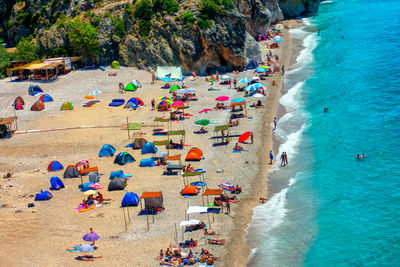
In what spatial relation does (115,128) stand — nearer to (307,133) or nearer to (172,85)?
(172,85)

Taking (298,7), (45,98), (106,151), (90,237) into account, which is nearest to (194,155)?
(106,151)

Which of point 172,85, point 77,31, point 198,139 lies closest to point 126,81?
point 172,85

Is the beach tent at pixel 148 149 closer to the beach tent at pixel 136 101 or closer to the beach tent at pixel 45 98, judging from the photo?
the beach tent at pixel 136 101

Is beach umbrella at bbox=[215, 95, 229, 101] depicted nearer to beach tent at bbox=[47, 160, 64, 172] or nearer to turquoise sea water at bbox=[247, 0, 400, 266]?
turquoise sea water at bbox=[247, 0, 400, 266]

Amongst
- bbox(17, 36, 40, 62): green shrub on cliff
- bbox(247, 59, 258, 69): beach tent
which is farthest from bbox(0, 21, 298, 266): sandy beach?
bbox(17, 36, 40, 62): green shrub on cliff

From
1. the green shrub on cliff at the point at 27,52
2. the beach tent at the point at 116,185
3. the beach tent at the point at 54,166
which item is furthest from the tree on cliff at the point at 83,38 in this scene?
the beach tent at the point at 116,185

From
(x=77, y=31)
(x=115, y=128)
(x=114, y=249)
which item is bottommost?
(x=114, y=249)
